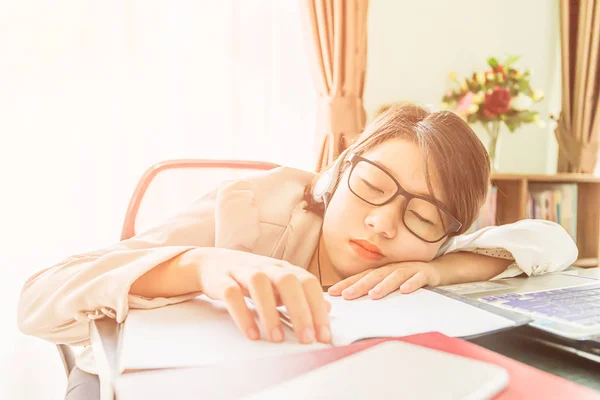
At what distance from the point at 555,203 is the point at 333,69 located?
5.06 feet

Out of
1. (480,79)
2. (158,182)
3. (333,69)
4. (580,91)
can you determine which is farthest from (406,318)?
(580,91)

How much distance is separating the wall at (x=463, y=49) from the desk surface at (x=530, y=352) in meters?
2.22

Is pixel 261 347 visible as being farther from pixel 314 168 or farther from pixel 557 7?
pixel 557 7

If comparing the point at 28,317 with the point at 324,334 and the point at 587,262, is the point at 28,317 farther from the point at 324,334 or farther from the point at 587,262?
the point at 587,262

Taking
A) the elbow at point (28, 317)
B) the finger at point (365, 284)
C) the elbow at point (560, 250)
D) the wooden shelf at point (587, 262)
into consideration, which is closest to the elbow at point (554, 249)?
the elbow at point (560, 250)

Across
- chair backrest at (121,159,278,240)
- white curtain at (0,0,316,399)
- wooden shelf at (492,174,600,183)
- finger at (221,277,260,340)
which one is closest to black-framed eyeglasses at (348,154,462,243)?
chair backrest at (121,159,278,240)

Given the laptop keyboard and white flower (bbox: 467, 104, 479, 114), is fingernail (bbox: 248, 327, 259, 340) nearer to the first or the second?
the laptop keyboard

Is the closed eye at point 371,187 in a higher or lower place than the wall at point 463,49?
lower

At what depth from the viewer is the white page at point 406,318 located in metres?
0.44

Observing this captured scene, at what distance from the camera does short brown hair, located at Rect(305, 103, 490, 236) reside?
863 millimetres

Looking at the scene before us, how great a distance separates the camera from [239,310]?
43 cm

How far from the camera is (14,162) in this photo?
172 cm

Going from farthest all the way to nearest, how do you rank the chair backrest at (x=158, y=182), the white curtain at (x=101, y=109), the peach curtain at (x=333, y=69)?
the peach curtain at (x=333, y=69)
the white curtain at (x=101, y=109)
the chair backrest at (x=158, y=182)

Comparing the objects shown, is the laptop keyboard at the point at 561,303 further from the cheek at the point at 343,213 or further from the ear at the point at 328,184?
the ear at the point at 328,184
